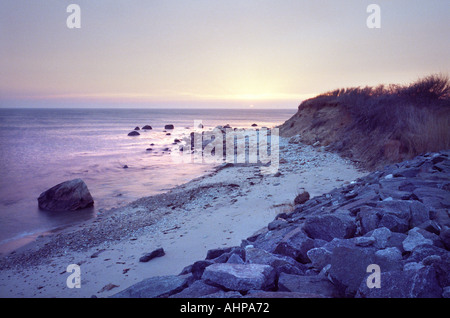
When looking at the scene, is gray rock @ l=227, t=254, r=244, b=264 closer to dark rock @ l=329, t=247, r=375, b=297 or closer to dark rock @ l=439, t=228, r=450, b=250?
dark rock @ l=329, t=247, r=375, b=297

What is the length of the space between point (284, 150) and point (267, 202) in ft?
32.3

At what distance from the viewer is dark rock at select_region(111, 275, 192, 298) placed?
8.65ft

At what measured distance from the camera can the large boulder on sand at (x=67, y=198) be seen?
1073cm

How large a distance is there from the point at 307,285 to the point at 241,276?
1.94 ft

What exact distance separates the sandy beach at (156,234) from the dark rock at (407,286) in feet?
11.2

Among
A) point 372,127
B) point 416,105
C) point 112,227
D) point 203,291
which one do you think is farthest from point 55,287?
point 416,105

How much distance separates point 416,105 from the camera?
12203mm

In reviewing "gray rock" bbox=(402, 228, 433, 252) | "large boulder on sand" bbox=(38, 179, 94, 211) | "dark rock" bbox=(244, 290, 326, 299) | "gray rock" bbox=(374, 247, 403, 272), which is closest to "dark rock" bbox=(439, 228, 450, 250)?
"gray rock" bbox=(402, 228, 433, 252)

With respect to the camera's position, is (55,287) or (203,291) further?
(55,287)

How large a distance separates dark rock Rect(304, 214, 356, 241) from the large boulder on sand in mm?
9951

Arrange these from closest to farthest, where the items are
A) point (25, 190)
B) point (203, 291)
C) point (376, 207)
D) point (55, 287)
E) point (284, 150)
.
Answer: point (203, 291) < point (376, 207) < point (55, 287) < point (25, 190) < point (284, 150)

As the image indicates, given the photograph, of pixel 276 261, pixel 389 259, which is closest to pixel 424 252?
pixel 389 259

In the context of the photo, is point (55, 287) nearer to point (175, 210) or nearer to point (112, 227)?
point (112, 227)

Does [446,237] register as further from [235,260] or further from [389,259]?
[235,260]
